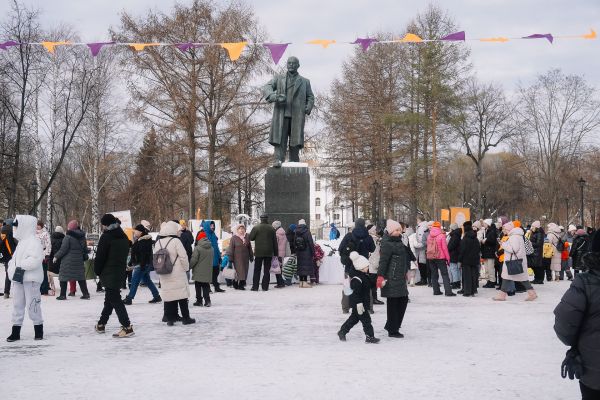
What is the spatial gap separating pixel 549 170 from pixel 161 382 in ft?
167

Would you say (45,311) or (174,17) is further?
(174,17)

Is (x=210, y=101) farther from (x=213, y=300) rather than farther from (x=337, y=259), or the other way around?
(x=213, y=300)

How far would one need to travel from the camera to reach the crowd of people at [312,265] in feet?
13.8

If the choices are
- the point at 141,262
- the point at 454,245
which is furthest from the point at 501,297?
the point at 141,262

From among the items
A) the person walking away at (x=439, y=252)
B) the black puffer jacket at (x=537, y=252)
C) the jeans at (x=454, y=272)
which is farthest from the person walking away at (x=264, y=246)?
the black puffer jacket at (x=537, y=252)

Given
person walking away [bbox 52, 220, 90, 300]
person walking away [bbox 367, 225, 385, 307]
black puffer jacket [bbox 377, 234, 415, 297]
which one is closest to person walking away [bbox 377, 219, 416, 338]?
black puffer jacket [bbox 377, 234, 415, 297]

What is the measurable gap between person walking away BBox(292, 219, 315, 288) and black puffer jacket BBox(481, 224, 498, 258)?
13.7 ft

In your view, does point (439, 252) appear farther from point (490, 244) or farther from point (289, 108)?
point (289, 108)

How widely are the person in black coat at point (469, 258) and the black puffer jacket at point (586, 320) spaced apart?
33.3 ft

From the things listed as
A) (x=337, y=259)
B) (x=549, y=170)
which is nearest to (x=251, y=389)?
(x=337, y=259)

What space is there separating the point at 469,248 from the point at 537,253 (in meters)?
3.96

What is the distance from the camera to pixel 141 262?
519 inches

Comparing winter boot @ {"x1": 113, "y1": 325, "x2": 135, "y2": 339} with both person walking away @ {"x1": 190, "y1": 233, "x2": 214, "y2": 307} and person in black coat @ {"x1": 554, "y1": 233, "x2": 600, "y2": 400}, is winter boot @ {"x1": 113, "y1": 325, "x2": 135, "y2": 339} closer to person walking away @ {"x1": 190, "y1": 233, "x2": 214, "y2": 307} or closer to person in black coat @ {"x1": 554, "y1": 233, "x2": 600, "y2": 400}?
person walking away @ {"x1": 190, "y1": 233, "x2": 214, "y2": 307}

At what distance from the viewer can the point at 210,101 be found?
109ft
